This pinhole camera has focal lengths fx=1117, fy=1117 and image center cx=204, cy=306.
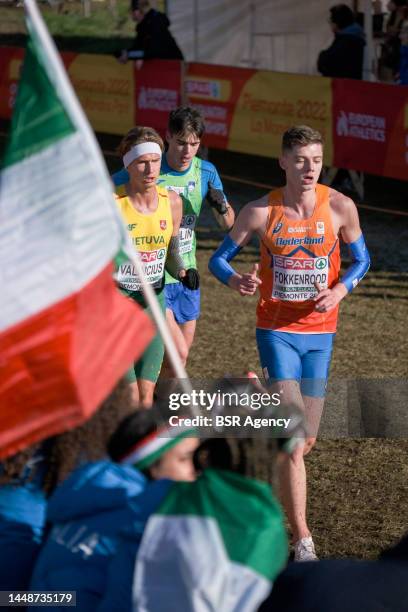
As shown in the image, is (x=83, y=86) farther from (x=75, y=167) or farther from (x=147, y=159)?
(x=75, y=167)

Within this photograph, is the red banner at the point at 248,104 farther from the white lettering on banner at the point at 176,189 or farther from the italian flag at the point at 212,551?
the italian flag at the point at 212,551

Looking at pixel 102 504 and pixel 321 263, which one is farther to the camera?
pixel 321 263

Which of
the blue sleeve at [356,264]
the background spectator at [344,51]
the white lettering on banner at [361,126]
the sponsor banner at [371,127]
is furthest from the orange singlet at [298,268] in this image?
the background spectator at [344,51]

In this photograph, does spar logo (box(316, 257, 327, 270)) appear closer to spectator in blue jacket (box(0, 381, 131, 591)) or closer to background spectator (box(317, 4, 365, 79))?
spectator in blue jacket (box(0, 381, 131, 591))

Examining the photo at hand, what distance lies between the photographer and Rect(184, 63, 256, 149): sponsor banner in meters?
15.9

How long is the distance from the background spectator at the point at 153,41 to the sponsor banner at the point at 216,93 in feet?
1.94

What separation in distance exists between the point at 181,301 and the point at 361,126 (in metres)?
6.95

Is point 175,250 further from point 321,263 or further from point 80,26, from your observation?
point 80,26

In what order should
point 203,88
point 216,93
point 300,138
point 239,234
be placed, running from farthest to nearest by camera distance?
1. point 203,88
2. point 216,93
3. point 239,234
4. point 300,138

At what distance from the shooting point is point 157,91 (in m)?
17.0

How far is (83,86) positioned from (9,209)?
15.3 meters

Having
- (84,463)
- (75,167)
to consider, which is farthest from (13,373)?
(75,167)

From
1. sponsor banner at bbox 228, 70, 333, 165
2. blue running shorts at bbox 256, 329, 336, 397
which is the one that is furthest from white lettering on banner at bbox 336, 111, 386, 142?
blue running shorts at bbox 256, 329, 336, 397

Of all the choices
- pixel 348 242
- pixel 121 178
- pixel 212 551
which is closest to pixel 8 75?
pixel 121 178
